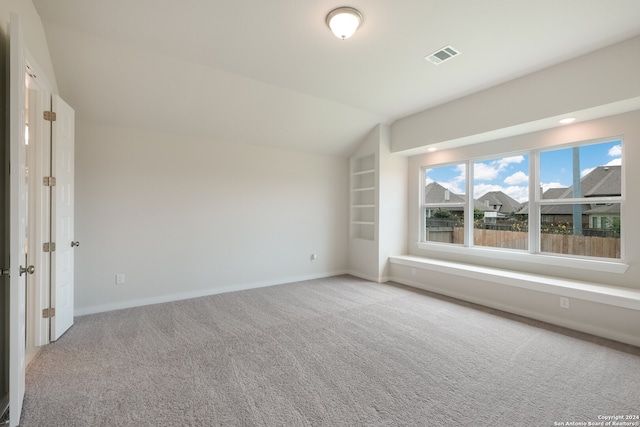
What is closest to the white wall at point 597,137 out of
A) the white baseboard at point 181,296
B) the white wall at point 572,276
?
the white wall at point 572,276

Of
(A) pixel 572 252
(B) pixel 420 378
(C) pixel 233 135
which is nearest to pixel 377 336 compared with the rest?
(B) pixel 420 378

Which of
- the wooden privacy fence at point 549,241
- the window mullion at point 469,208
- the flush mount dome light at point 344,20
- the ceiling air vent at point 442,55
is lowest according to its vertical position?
the wooden privacy fence at point 549,241

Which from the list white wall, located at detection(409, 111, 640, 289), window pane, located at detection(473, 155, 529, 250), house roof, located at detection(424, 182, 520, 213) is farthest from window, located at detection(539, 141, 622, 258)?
house roof, located at detection(424, 182, 520, 213)

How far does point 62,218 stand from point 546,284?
5.33m

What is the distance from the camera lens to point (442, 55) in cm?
294

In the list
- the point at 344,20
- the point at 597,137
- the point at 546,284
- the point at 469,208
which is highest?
the point at 344,20

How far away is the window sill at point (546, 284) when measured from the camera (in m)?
2.81

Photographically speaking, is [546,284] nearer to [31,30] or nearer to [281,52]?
[281,52]

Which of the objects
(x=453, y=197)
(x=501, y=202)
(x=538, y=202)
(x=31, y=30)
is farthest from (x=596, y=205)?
(x=31, y=30)

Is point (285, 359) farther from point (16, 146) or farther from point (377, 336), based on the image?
point (16, 146)

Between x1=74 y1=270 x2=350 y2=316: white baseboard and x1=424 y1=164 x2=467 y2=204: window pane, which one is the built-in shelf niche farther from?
x1=74 y1=270 x2=350 y2=316: white baseboard

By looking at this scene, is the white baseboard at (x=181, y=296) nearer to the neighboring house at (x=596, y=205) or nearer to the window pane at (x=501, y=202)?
the window pane at (x=501, y=202)

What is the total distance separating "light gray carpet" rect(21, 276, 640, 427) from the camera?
179cm

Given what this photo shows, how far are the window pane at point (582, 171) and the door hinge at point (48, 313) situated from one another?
19.4 ft
